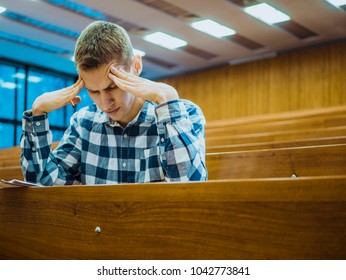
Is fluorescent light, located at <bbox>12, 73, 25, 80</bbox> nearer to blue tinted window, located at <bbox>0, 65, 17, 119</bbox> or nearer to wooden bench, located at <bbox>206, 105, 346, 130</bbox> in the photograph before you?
blue tinted window, located at <bbox>0, 65, 17, 119</bbox>

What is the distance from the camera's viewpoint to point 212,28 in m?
1.77

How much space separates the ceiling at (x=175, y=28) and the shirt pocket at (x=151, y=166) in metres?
1.24

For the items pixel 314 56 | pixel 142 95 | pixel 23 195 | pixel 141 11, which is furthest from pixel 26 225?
pixel 314 56

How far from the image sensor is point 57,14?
1654mm

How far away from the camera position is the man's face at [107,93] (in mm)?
341

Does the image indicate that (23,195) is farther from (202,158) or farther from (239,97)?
(239,97)

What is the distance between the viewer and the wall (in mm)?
1928

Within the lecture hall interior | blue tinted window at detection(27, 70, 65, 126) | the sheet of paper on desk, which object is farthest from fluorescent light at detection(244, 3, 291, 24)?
the sheet of paper on desk

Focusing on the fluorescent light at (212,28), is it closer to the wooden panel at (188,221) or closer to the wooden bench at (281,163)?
the wooden bench at (281,163)

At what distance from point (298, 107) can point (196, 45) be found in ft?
1.73

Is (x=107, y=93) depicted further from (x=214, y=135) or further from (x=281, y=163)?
(x=214, y=135)

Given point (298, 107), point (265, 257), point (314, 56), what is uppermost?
point (314, 56)

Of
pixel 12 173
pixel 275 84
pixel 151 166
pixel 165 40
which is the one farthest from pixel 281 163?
pixel 275 84

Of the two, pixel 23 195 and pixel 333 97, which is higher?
pixel 333 97
